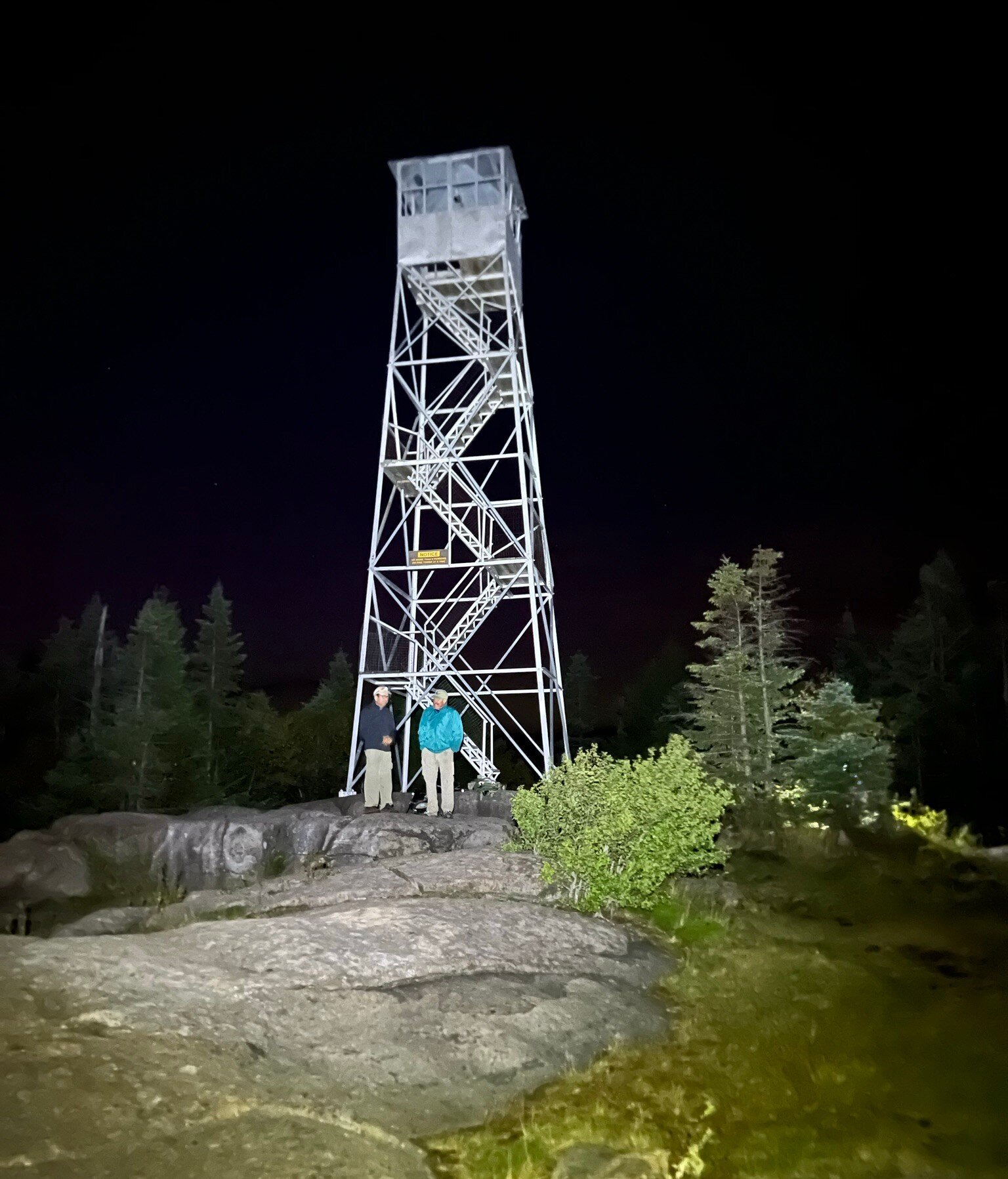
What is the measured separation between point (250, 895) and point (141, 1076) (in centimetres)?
645

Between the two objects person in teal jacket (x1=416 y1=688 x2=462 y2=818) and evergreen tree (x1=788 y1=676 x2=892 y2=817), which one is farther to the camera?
evergreen tree (x1=788 y1=676 x2=892 y2=817)

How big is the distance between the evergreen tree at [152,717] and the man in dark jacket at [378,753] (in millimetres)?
28107

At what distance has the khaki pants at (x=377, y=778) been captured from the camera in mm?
16703

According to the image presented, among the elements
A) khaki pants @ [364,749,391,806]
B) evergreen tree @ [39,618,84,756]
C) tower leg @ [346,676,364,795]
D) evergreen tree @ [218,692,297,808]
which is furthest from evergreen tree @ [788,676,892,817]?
evergreen tree @ [39,618,84,756]

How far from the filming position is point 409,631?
21.5 metres

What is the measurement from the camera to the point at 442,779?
16203 mm

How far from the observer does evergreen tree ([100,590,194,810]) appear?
41.7 metres

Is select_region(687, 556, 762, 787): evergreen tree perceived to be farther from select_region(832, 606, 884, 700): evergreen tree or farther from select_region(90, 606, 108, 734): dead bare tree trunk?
select_region(90, 606, 108, 734): dead bare tree trunk

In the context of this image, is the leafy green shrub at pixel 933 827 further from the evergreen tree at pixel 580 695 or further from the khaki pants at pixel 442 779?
the evergreen tree at pixel 580 695

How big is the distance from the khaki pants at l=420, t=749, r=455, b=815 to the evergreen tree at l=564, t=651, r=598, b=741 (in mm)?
59506

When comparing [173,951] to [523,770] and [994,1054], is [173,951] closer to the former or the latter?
[994,1054]

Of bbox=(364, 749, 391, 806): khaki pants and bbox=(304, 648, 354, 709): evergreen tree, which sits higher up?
bbox=(304, 648, 354, 709): evergreen tree

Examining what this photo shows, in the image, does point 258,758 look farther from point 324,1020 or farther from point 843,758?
point 324,1020

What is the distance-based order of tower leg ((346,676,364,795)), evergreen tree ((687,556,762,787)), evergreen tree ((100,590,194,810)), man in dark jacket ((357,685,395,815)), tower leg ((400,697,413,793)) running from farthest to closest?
evergreen tree ((100,590,194,810)), evergreen tree ((687,556,762,787)), tower leg ((346,676,364,795)), tower leg ((400,697,413,793)), man in dark jacket ((357,685,395,815))
